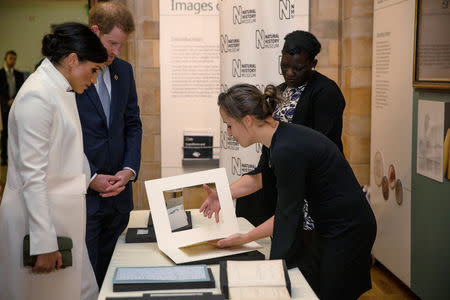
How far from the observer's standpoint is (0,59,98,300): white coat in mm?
1943

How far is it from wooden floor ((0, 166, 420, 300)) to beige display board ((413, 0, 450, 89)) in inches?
54.5

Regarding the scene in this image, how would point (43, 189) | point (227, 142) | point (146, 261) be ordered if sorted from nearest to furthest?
point (43, 189), point (146, 261), point (227, 142)

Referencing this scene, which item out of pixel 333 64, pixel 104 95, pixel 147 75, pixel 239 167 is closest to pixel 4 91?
pixel 147 75

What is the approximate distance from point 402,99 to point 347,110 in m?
0.89

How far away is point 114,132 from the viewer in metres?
2.55

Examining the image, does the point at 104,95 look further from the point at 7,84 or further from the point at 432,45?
the point at 7,84

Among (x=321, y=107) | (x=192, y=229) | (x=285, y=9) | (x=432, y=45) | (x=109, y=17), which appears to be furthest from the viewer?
(x=285, y=9)

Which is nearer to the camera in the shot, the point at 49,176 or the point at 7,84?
the point at 49,176

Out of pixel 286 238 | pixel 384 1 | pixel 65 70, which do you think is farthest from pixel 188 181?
pixel 384 1

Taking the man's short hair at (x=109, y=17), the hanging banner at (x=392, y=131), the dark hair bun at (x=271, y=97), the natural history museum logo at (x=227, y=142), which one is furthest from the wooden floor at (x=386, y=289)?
the man's short hair at (x=109, y=17)

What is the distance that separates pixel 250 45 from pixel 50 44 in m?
1.87

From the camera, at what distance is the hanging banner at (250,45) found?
3637 millimetres

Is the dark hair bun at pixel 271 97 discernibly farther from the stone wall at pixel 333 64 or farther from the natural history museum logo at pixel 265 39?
the stone wall at pixel 333 64

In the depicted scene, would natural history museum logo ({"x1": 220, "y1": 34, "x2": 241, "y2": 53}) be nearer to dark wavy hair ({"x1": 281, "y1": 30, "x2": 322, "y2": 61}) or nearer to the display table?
dark wavy hair ({"x1": 281, "y1": 30, "x2": 322, "y2": 61})
